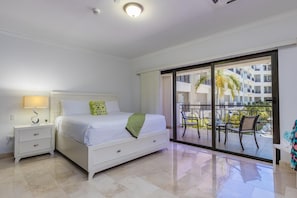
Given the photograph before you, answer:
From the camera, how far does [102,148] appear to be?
2385 millimetres

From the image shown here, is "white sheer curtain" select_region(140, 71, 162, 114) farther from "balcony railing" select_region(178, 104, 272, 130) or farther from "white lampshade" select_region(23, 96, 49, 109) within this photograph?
"white lampshade" select_region(23, 96, 49, 109)

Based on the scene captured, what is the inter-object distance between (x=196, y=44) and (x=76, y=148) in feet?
10.4

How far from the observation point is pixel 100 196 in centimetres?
183

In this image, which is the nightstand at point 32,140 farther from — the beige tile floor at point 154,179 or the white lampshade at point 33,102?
the white lampshade at point 33,102

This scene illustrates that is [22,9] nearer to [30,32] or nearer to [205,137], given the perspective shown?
[30,32]

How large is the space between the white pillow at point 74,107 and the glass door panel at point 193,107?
246 cm

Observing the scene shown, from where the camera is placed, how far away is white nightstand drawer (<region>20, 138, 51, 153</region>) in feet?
9.57

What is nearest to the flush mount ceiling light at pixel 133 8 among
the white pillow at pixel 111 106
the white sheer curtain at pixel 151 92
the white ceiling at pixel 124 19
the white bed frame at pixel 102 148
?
the white ceiling at pixel 124 19

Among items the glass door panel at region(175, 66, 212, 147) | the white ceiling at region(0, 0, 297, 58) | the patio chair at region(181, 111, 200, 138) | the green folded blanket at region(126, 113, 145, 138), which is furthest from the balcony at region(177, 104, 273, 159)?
the white ceiling at region(0, 0, 297, 58)

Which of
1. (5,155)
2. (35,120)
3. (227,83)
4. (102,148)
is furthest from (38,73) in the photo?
(227,83)

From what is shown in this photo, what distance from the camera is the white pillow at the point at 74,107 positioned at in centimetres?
355

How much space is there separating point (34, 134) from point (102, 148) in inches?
63.0

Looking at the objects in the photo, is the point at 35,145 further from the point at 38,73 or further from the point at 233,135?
the point at 233,135

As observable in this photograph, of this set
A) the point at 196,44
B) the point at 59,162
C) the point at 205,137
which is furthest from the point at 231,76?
the point at 59,162
